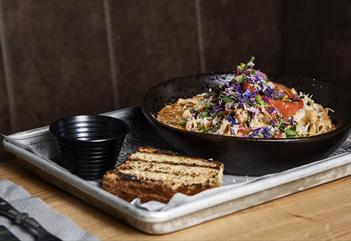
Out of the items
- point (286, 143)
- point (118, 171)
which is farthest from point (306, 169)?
point (118, 171)

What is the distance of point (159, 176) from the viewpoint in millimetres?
1635

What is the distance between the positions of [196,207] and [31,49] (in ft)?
4.55

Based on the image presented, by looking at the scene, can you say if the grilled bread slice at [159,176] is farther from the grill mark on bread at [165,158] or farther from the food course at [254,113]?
the food course at [254,113]

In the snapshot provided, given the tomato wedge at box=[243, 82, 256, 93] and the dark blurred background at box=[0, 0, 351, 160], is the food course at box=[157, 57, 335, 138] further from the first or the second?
the dark blurred background at box=[0, 0, 351, 160]

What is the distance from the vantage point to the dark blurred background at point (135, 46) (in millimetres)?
2652

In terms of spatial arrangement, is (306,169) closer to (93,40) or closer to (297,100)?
(297,100)

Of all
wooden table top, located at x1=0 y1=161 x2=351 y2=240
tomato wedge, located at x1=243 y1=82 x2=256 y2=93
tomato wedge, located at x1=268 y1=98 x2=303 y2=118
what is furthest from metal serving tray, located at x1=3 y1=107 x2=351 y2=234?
tomato wedge, located at x1=243 y1=82 x2=256 y2=93

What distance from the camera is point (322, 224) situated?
154 centimetres

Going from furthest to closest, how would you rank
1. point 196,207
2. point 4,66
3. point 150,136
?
1. point 4,66
2. point 150,136
3. point 196,207

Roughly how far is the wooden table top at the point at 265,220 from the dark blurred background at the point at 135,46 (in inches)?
39.6

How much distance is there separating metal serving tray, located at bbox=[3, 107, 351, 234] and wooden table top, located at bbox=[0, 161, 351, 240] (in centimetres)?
2

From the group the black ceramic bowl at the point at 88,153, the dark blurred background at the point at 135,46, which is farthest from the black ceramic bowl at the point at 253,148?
the dark blurred background at the point at 135,46

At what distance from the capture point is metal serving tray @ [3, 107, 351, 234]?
1471 mm

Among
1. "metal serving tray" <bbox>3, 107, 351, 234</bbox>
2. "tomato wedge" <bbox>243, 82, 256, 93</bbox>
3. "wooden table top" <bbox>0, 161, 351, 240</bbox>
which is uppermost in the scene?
"tomato wedge" <bbox>243, 82, 256, 93</bbox>
